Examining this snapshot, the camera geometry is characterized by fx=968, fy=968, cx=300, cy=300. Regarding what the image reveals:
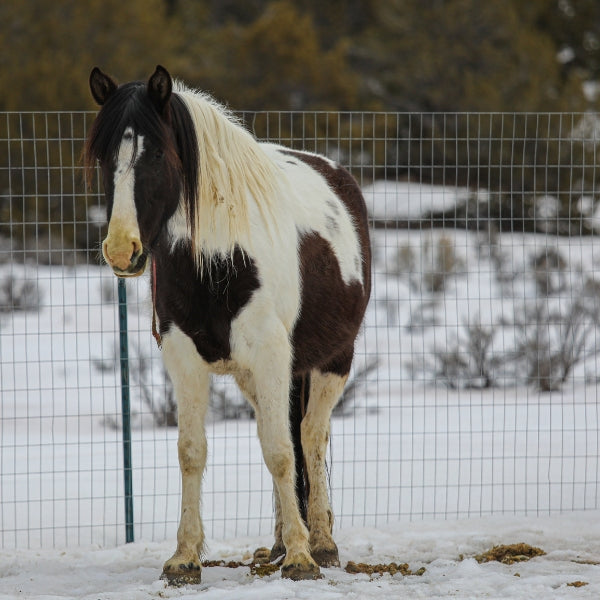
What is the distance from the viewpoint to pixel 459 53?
64.9 feet

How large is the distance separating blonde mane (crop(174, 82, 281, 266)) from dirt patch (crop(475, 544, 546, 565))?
1975mm

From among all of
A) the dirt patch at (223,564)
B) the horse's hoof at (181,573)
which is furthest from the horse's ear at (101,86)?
the dirt patch at (223,564)

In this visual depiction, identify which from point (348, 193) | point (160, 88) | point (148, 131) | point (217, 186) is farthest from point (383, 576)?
point (160, 88)

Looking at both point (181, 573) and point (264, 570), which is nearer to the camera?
point (181, 573)

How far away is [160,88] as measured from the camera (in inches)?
150

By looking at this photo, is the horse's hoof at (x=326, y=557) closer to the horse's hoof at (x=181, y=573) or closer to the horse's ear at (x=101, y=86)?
the horse's hoof at (x=181, y=573)

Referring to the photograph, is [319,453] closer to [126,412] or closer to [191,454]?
[191,454]

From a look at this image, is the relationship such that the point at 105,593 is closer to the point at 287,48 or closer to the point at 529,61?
the point at 287,48

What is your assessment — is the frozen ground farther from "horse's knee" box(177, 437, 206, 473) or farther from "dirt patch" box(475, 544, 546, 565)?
"horse's knee" box(177, 437, 206, 473)

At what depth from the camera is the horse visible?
12.3 ft

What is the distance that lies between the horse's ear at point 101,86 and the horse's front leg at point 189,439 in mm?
1026

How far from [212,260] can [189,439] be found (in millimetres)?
834

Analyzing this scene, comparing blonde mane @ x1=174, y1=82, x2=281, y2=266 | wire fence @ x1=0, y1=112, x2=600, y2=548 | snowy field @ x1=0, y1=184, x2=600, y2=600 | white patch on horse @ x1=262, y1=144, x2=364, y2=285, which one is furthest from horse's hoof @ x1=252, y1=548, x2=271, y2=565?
blonde mane @ x1=174, y1=82, x2=281, y2=266

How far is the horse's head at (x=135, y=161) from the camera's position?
3629 millimetres
